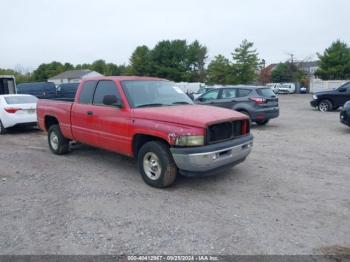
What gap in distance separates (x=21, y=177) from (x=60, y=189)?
1255mm

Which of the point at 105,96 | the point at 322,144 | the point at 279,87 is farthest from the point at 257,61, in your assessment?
the point at 105,96

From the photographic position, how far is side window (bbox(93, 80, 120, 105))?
6423mm

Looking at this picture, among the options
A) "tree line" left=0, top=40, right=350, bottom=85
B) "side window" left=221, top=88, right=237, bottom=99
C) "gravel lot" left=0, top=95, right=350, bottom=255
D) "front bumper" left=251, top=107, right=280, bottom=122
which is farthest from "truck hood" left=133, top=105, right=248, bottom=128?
"tree line" left=0, top=40, right=350, bottom=85

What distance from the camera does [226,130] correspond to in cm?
562

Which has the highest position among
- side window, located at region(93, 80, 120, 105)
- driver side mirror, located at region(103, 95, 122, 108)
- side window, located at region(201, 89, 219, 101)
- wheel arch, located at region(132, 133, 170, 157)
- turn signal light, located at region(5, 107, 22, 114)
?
side window, located at region(93, 80, 120, 105)

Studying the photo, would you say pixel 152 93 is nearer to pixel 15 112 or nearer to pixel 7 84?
pixel 15 112

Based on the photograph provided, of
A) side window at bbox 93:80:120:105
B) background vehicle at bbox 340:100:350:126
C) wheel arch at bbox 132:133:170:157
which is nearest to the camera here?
wheel arch at bbox 132:133:170:157

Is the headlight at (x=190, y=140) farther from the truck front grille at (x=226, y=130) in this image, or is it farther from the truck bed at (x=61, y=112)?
the truck bed at (x=61, y=112)

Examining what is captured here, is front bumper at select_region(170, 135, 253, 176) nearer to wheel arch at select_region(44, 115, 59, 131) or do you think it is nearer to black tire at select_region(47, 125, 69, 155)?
black tire at select_region(47, 125, 69, 155)

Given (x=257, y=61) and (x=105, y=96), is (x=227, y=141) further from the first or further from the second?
(x=257, y=61)

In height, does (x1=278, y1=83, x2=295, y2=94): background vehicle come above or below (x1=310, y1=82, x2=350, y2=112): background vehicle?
below

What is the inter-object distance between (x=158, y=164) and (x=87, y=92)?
2.63m

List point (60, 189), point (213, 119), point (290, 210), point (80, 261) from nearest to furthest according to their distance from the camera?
1. point (80, 261)
2. point (290, 210)
3. point (213, 119)
4. point (60, 189)

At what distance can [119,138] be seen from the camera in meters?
6.16
